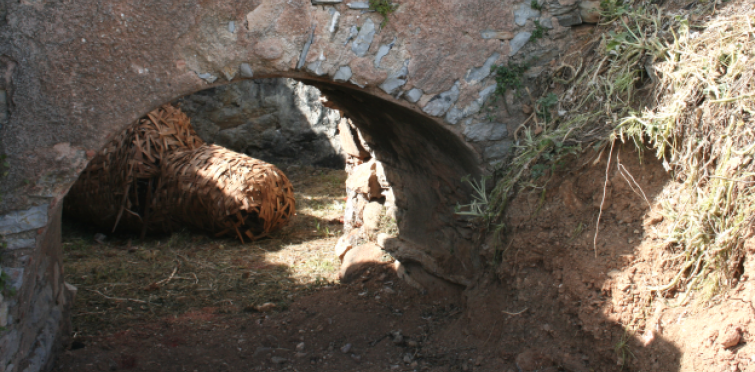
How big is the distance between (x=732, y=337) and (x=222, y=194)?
4.52m

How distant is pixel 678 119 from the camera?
2.50m

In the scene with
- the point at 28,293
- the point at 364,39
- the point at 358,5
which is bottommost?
the point at 28,293

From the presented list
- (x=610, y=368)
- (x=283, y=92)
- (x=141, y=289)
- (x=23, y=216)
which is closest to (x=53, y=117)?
(x=23, y=216)

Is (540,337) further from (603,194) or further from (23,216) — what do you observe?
(23,216)

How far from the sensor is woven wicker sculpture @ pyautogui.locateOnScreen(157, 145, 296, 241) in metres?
5.61

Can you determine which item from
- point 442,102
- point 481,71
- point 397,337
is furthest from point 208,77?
point 397,337

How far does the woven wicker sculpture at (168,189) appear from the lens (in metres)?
5.57

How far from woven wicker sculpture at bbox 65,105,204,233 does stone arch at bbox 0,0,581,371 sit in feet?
8.08

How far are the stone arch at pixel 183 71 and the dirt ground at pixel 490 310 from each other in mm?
512

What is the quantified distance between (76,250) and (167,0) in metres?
3.57

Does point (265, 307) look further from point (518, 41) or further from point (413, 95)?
point (518, 41)

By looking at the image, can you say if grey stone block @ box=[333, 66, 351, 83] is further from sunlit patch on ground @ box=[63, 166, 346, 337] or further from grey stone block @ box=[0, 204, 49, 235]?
sunlit patch on ground @ box=[63, 166, 346, 337]

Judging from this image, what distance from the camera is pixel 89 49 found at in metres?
2.58

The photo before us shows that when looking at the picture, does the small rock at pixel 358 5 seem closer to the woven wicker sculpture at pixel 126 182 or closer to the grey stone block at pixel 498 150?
the grey stone block at pixel 498 150
